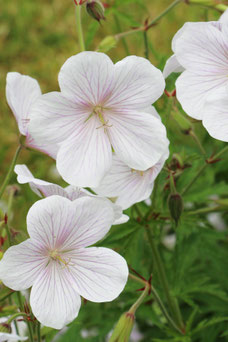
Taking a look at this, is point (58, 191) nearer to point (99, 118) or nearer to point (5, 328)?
point (99, 118)

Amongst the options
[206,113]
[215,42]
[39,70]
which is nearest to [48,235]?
[206,113]

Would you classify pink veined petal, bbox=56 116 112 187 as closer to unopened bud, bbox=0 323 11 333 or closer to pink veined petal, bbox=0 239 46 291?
pink veined petal, bbox=0 239 46 291

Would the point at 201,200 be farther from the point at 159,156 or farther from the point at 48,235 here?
the point at 48,235

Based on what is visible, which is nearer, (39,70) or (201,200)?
(201,200)

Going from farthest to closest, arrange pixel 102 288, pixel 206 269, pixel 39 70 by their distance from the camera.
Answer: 1. pixel 39 70
2. pixel 206 269
3. pixel 102 288

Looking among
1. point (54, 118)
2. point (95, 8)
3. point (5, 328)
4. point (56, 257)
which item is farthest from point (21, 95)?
point (5, 328)

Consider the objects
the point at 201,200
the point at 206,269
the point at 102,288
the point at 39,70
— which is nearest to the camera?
the point at 102,288
